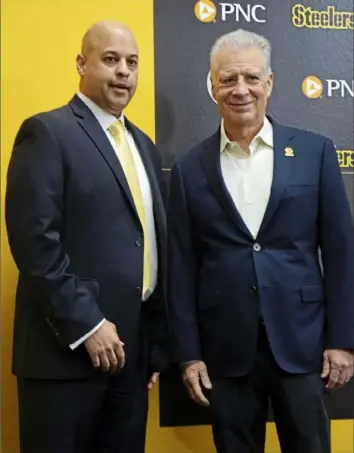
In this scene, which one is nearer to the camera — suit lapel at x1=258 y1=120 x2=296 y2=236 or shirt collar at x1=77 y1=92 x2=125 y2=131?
suit lapel at x1=258 y1=120 x2=296 y2=236

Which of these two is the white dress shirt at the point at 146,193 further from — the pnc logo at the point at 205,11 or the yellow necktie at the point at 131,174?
the pnc logo at the point at 205,11

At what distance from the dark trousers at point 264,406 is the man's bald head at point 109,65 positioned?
0.80 metres

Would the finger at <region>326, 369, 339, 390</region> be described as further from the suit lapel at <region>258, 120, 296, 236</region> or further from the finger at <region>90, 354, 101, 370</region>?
the finger at <region>90, 354, 101, 370</region>

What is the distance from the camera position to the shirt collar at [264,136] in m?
1.90

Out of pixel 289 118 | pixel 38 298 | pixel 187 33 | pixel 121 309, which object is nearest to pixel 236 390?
pixel 121 309

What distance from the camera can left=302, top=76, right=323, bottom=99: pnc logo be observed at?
2393mm

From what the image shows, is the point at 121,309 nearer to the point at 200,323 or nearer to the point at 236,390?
the point at 200,323

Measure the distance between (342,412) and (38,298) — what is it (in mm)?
1226

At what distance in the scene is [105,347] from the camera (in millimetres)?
1739

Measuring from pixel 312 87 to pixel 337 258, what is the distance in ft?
2.71


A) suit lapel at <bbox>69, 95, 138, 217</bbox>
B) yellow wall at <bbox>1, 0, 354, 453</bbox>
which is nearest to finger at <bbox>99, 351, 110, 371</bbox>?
suit lapel at <bbox>69, 95, 138, 217</bbox>

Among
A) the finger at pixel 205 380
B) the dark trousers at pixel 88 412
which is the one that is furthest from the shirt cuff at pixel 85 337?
the finger at pixel 205 380

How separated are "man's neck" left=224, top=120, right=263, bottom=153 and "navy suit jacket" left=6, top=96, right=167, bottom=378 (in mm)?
344

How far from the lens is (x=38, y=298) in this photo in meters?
1.74
